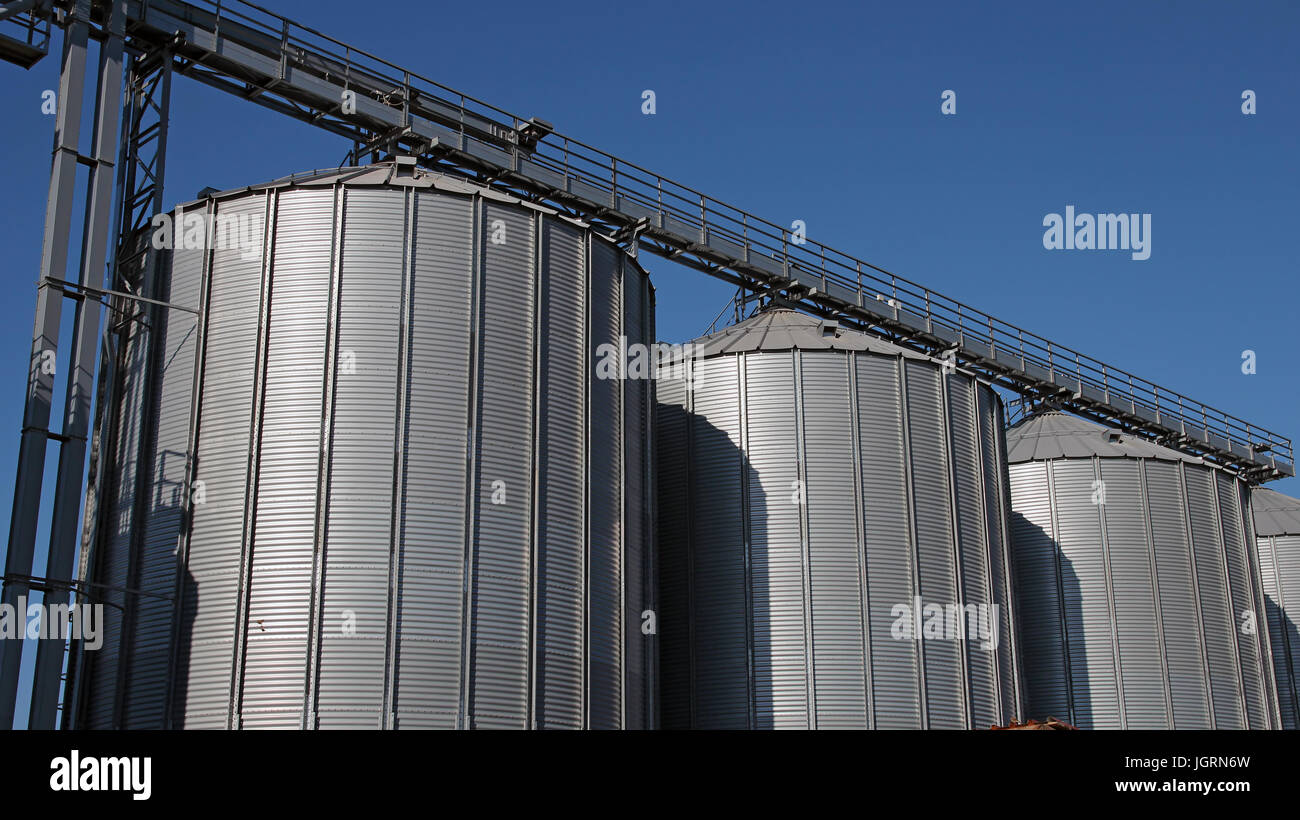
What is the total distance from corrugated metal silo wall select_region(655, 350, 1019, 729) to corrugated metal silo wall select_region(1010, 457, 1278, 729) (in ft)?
25.4

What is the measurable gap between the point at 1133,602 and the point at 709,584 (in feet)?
61.7

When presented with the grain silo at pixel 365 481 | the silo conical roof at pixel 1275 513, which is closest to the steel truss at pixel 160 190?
the grain silo at pixel 365 481

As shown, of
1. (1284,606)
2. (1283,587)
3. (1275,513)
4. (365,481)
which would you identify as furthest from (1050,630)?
(365,481)

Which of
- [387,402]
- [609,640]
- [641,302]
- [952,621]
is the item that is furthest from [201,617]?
[952,621]

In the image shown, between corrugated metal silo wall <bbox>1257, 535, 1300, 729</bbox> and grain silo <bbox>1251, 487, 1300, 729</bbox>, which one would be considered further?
grain silo <bbox>1251, 487, 1300, 729</bbox>

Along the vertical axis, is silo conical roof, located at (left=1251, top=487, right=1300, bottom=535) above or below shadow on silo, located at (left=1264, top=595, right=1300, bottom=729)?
above

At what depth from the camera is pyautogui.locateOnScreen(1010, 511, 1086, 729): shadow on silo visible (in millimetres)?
49312

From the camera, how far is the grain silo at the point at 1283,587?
60.6 m

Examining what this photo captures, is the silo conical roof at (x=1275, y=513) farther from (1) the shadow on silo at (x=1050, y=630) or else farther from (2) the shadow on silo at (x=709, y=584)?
Answer: (2) the shadow on silo at (x=709, y=584)

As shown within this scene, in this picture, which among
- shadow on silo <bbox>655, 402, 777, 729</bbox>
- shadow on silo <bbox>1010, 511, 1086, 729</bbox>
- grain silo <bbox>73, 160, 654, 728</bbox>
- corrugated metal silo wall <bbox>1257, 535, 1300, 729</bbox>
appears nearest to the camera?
grain silo <bbox>73, 160, 654, 728</bbox>

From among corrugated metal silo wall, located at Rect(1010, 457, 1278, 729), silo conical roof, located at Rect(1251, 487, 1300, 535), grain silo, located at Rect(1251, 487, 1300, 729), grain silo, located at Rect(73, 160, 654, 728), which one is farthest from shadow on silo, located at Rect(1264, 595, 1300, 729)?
grain silo, located at Rect(73, 160, 654, 728)

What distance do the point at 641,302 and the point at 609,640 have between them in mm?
9758

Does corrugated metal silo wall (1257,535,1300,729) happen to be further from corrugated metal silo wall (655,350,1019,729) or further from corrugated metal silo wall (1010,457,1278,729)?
corrugated metal silo wall (655,350,1019,729)

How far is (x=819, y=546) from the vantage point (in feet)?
132
